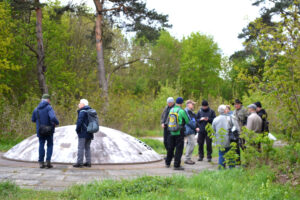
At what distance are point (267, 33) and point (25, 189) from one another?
586 cm

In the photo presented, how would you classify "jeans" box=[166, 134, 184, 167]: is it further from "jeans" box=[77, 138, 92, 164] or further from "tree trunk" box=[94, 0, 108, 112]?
"tree trunk" box=[94, 0, 108, 112]

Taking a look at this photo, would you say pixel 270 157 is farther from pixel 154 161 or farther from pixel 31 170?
pixel 31 170

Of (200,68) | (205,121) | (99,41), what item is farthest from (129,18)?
(200,68)

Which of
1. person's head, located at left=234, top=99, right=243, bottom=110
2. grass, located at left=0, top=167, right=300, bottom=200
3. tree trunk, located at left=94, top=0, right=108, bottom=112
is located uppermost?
tree trunk, located at left=94, top=0, right=108, bottom=112

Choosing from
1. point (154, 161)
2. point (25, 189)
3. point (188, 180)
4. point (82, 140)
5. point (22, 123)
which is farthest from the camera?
point (22, 123)

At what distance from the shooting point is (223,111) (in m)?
9.73

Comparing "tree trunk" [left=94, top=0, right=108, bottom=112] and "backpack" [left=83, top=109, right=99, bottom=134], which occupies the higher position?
"tree trunk" [left=94, top=0, right=108, bottom=112]

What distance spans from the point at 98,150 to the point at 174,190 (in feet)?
15.4

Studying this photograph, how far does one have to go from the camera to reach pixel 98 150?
10.7m

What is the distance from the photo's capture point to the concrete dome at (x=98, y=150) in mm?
10438

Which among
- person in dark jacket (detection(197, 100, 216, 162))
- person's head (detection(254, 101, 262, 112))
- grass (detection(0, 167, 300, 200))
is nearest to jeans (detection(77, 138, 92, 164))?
grass (detection(0, 167, 300, 200))

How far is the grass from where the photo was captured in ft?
19.9

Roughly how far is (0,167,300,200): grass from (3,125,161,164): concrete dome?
11.7 feet

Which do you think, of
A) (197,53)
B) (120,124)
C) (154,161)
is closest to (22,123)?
(120,124)
